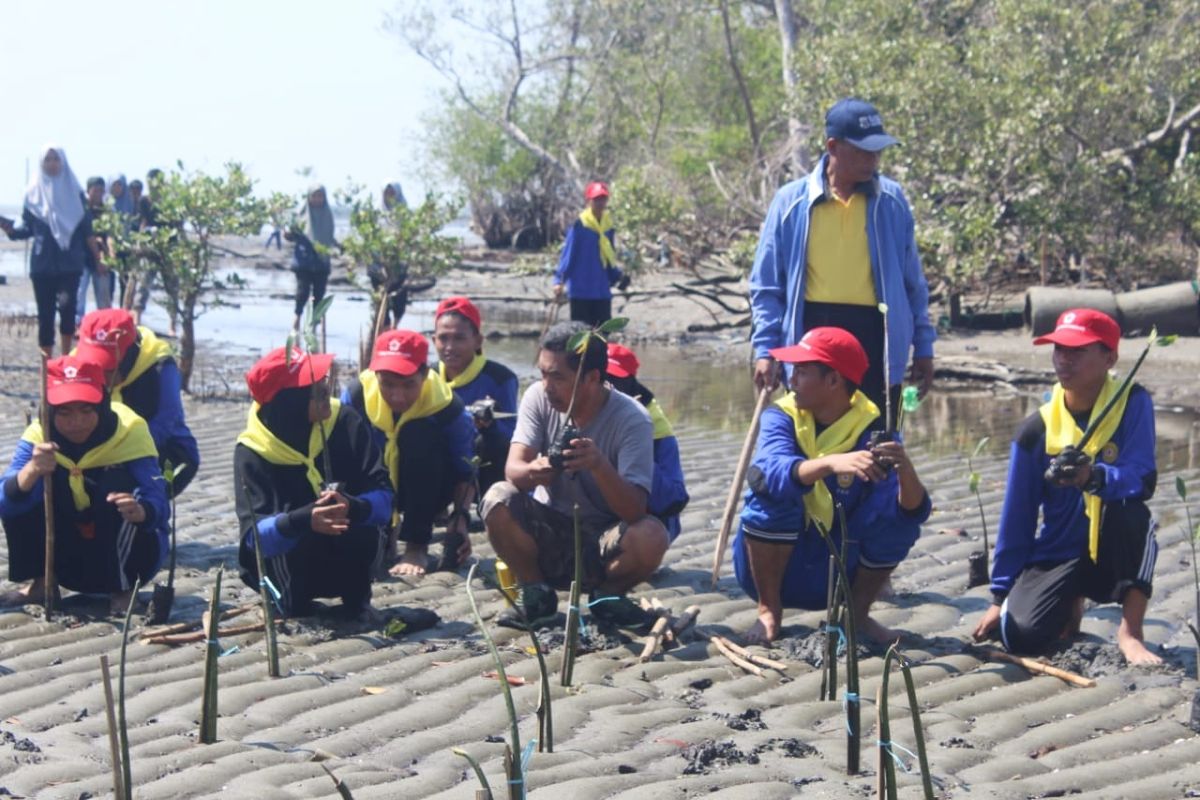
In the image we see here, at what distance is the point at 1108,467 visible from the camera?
5168mm

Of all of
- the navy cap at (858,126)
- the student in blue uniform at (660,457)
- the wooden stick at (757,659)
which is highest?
the navy cap at (858,126)

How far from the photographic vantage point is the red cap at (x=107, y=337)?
6723 mm

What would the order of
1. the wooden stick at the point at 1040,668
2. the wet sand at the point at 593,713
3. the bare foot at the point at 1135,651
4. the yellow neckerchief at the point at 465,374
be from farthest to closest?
the yellow neckerchief at the point at 465,374 → the bare foot at the point at 1135,651 → the wooden stick at the point at 1040,668 → the wet sand at the point at 593,713

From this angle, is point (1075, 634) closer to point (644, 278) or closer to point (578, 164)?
point (644, 278)

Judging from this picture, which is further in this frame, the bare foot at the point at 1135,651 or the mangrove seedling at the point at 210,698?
the bare foot at the point at 1135,651

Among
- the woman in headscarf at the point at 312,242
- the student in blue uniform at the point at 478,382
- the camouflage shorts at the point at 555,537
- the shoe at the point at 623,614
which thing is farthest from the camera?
the woman in headscarf at the point at 312,242

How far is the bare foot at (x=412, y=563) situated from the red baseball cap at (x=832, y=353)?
7.00 feet

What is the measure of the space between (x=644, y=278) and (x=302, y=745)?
739 inches

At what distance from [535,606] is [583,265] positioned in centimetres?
760

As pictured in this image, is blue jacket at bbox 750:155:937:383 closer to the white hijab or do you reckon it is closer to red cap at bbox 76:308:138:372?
red cap at bbox 76:308:138:372

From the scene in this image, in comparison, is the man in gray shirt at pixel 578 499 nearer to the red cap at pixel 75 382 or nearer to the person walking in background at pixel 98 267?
the red cap at pixel 75 382

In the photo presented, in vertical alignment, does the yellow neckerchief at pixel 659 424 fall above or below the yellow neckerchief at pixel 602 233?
below

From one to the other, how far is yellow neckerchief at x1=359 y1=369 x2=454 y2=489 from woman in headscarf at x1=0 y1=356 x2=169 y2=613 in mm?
1103

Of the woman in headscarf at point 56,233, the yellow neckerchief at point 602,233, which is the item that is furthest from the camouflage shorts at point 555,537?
the woman in headscarf at point 56,233
